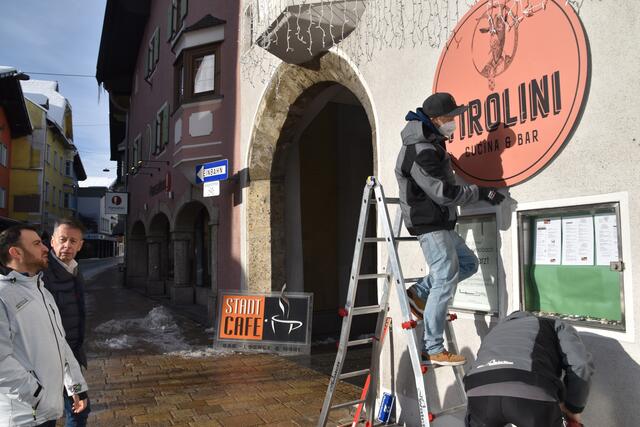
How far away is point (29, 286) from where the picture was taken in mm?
2418

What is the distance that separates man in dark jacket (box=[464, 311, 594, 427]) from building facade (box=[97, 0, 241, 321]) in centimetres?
681

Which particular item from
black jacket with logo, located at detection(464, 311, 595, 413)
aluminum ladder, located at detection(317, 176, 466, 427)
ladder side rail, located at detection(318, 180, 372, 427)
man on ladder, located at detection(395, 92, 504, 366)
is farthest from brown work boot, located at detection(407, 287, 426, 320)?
black jacket with logo, located at detection(464, 311, 595, 413)

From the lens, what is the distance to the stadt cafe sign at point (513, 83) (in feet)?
10.1

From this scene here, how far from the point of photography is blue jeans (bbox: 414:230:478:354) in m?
3.19

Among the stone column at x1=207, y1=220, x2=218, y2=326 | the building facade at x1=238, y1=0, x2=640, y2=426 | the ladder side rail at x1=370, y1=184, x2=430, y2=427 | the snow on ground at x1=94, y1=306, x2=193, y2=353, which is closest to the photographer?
the building facade at x1=238, y1=0, x2=640, y2=426

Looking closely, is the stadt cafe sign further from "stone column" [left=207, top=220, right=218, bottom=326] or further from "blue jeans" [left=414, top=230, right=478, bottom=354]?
"stone column" [left=207, top=220, right=218, bottom=326]

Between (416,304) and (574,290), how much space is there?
0.99m

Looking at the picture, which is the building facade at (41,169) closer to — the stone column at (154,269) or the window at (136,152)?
the window at (136,152)

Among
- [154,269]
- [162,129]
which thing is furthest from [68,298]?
[154,269]

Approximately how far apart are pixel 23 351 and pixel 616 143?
314cm

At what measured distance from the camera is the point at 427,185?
10.5 ft

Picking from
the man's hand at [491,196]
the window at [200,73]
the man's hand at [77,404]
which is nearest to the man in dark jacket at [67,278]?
the man's hand at [77,404]

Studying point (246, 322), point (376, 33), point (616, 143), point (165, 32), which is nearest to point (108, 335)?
point (246, 322)

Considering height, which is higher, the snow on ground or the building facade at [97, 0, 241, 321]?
the building facade at [97, 0, 241, 321]
